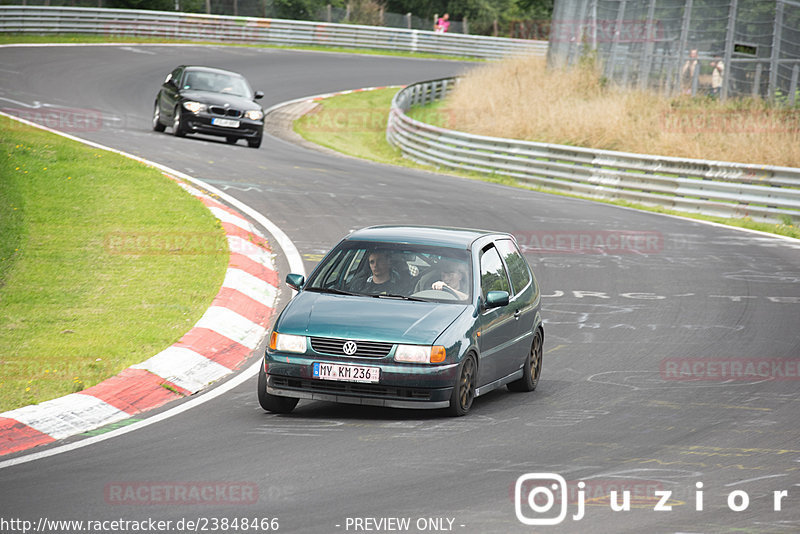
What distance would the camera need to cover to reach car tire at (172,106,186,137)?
27000 millimetres

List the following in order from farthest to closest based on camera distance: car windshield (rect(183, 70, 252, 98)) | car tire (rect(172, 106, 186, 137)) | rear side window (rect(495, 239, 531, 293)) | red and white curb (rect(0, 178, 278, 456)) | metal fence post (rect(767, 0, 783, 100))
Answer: metal fence post (rect(767, 0, 783, 100))
car windshield (rect(183, 70, 252, 98))
car tire (rect(172, 106, 186, 137))
rear side window (rect(495, 239, 531, 293))
red and white curb (rect(0, 178, 278, 456))

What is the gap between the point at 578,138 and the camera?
30.8 metres

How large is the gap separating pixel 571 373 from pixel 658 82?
24226 mm

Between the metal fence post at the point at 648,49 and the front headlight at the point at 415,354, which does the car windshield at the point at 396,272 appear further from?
the metal fence post at the point at 648,49

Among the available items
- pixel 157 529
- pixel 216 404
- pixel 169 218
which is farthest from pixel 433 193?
pixel 157 529

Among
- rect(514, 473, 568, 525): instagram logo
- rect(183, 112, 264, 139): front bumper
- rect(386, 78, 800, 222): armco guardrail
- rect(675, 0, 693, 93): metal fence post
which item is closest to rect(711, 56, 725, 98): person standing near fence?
rect(675, 0, 693, 93): metal fence post

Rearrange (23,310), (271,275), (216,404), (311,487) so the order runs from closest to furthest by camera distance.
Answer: (311,487), (216,404), (23,310), (271,275)

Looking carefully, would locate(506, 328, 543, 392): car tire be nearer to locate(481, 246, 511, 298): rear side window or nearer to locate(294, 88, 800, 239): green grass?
locate(481, 246, 511, 298): rear side window

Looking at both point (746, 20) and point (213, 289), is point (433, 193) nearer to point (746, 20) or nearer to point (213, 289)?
point (213, 289)

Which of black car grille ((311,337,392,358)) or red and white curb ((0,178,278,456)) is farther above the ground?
black car grille ((311,337,392,358))

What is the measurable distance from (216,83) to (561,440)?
2137cm

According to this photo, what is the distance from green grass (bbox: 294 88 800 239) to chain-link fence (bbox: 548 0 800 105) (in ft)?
21.5

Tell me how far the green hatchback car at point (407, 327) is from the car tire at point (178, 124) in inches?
703

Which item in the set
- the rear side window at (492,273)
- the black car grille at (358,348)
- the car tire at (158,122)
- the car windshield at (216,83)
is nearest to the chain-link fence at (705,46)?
the car windshield at (216,83)
